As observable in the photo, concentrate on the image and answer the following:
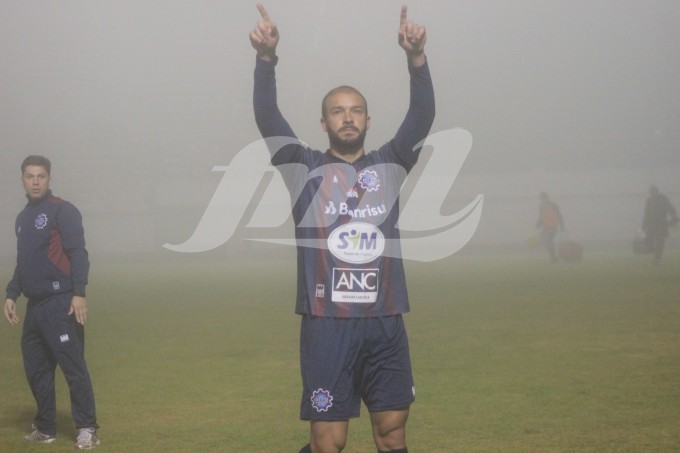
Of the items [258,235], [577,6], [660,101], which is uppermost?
[577,6]

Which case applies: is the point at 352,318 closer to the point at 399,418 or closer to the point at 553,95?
the point at 399,418

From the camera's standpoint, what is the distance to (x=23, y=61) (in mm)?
21891

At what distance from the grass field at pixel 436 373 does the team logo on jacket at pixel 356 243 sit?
2.22 metres

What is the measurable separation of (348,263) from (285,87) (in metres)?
16.7

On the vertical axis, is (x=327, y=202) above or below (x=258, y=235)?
above

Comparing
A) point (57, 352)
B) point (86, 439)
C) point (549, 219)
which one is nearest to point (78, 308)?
point (57, 352)

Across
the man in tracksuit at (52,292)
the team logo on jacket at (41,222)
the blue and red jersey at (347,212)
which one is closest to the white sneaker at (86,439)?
the man in tracksuit at (52,292)

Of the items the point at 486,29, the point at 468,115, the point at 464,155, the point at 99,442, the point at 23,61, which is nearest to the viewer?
the point at 99,442

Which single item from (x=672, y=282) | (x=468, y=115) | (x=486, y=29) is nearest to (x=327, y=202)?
(x=672, y=282)

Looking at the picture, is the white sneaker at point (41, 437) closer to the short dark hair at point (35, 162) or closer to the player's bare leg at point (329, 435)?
the short dark hair at point (35, 162)

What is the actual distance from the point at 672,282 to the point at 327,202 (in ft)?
53.1

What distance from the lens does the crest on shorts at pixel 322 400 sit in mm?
4703

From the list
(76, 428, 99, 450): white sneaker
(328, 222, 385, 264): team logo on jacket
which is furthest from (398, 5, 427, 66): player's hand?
(76, 428, 99, 450): white sneaker

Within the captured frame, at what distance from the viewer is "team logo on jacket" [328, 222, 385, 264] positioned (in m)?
4.72
